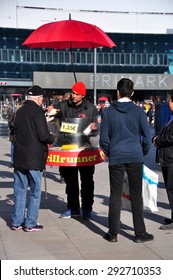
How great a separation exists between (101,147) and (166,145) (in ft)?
3.30

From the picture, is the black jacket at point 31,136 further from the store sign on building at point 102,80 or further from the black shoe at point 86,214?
the store sign on building at point 102,80

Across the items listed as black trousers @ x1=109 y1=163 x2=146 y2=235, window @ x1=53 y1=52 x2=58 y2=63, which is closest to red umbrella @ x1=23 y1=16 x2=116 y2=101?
black trousers @ x1=109 y1=163 x2=146 y2=235

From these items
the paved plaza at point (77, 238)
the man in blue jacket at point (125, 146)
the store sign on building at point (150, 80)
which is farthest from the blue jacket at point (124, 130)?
the store sign on building at point (150, 80)

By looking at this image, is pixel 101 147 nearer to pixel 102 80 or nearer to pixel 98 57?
pixel 102 80

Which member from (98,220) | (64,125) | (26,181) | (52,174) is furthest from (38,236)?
(52,174)

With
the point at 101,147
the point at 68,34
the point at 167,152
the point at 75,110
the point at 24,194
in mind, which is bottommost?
the point at 24,194

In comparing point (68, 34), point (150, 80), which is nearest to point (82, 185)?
point (68, 34)

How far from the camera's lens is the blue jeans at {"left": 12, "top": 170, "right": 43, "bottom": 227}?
20.5 ft

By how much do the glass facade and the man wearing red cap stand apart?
60.8 m

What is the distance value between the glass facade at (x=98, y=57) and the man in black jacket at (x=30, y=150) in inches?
2424

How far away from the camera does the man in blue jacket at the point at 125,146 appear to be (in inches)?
223

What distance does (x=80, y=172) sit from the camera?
6.94 metres

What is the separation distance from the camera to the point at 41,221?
22.8 feet

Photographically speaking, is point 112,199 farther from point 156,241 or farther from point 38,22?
point 38,22
